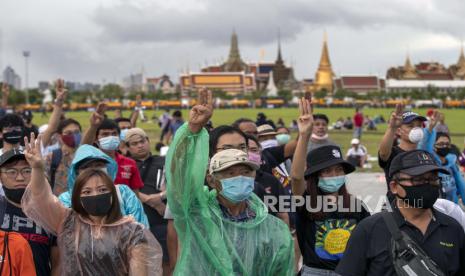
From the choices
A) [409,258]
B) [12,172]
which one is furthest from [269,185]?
[409,258]

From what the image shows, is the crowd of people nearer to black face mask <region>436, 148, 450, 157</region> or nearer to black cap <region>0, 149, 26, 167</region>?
black cap <region>0, 149, 26, 167</region>

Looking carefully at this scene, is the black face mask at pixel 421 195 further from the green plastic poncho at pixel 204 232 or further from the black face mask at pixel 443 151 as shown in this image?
the black face mask at pixel 443 151

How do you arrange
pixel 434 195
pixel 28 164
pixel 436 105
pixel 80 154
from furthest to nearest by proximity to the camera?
pixel 436 105
pixel 80 154
pixel 28 164
pixel 434 195

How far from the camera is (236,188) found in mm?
3191

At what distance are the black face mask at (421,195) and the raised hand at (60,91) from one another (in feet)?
12.2

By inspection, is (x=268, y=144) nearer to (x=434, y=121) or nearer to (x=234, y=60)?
(x=434, y=121)

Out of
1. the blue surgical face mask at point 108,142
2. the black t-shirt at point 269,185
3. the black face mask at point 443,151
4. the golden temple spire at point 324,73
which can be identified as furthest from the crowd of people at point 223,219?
the golden temple spire at point 324,73

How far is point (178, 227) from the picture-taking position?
322cm

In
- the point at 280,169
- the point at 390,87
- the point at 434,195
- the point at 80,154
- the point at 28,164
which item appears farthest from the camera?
the point at 390,87

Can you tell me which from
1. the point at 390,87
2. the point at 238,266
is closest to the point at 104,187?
the point at 238,266

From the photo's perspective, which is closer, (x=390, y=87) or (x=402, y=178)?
(x=402, y=178)

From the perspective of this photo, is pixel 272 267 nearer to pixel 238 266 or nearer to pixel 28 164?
pixel 238 266

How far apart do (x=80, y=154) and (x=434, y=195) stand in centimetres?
227

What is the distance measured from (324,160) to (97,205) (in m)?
1.35
